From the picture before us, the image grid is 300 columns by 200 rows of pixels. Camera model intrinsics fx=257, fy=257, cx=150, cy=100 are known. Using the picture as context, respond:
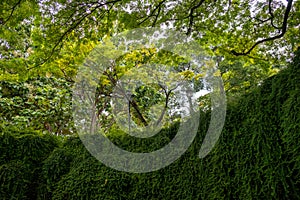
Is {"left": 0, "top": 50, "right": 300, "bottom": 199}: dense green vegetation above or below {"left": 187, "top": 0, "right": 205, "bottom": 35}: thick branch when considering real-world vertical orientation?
below

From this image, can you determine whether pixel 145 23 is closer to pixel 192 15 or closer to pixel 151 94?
pixel 192 15

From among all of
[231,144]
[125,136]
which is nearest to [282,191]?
[231,144]

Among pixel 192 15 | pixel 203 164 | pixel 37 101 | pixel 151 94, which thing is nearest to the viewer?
pixel 203 164

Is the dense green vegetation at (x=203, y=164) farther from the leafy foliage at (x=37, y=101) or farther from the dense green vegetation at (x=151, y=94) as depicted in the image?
the leafy foliage at (x=37, y=101)

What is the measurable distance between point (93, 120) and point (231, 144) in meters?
6.47

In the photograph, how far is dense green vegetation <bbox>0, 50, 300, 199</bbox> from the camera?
63.0 inches

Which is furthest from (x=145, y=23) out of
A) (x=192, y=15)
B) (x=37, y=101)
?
(x=37, y=101)

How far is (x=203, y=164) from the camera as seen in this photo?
7.06 feet

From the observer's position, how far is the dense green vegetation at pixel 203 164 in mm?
1600

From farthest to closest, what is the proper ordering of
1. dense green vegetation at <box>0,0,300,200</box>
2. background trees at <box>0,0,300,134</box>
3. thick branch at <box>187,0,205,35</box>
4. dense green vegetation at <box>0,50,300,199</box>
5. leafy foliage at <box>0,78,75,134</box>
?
leafy foliage at <box>0,78,75,134</box>, thick branch at <box>187,0,205,35</box>, background trees at <box>0,0,300,134</box>, dense green vegetation at <box>0,0,300,200</box>, dense green vegetation at <box>0,50,300,199</box>

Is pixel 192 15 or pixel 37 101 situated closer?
pixel 192 15

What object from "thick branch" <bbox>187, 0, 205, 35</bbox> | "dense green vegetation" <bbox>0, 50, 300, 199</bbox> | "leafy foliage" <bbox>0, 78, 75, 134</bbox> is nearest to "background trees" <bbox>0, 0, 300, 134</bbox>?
"thick branch" <bbox>187, 0, 205, 35</bbox>

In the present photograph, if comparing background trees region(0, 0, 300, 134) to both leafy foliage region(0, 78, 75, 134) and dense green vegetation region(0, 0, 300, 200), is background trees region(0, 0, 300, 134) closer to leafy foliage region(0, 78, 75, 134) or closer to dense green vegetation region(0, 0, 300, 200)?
dense green vegetation region(0, 0, 300, 200)

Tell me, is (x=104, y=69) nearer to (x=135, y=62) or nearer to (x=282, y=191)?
(x=135, y=62)
